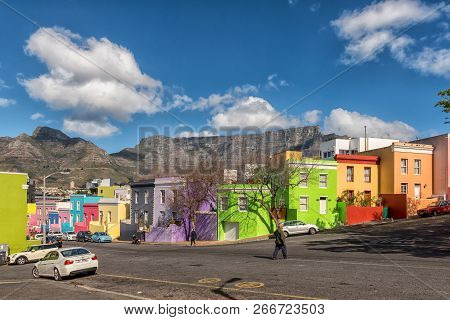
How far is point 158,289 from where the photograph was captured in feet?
52.2

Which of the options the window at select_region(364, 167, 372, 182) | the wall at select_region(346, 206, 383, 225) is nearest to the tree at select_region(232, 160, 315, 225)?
the wall at select_region(346, 206, 383, 225)

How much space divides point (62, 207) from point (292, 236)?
2407 inches

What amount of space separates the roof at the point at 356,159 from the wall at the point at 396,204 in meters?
4.41

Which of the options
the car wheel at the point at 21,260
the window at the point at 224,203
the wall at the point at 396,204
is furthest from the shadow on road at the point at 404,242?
the car wheel at the point at 21,260

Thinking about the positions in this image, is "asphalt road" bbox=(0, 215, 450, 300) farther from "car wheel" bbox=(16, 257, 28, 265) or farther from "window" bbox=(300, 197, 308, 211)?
"window" bbox=(300, 197, 308, 211)

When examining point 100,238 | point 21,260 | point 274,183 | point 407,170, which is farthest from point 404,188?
point 21,260

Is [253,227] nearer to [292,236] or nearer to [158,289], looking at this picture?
[292,236]

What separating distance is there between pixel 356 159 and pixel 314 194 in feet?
25.9

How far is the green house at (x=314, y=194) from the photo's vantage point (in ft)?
156

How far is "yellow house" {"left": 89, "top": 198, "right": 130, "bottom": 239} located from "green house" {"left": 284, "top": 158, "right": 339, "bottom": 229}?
33.3 meters

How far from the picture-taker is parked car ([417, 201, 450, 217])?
47125mm

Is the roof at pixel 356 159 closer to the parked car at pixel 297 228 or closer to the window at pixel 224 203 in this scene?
the parked car at pixel 297 228

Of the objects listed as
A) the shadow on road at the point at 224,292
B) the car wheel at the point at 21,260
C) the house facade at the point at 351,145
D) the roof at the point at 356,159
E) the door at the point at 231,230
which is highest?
the house facade at the point at 351,145
